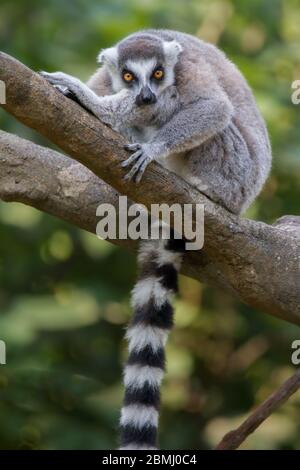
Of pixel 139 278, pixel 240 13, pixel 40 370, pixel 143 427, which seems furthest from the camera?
pixel 240 13

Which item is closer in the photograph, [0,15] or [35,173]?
[35,173]

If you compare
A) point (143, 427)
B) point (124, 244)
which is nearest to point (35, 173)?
point (124, 244)

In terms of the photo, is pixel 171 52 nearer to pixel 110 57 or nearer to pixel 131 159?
pixel 110 57

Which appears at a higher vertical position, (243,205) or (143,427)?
(243,205)

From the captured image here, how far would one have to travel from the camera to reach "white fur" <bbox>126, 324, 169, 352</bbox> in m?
3.88

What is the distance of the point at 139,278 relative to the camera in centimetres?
404

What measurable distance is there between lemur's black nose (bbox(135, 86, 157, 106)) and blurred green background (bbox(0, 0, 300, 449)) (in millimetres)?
1336

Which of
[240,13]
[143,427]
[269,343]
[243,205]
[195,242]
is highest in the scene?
[240,13]

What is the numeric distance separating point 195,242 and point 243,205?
508 millimetres

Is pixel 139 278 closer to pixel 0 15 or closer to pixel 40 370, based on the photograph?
pixel 40 370

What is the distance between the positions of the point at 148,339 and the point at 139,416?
0.33 meters
